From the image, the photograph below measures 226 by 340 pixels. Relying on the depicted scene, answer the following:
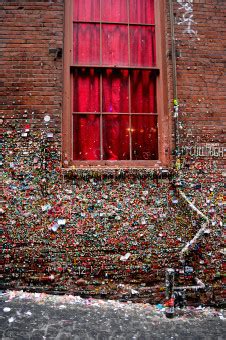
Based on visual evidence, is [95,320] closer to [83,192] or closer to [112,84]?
[83,192]

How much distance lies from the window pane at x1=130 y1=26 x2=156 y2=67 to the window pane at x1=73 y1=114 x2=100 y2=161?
1.04 meters

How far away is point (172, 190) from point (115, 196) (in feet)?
2.52

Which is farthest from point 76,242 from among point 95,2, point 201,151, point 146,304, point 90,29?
A: point 95,2

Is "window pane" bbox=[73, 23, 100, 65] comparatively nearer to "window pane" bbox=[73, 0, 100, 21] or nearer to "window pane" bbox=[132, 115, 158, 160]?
"window pane" bbox=[73, 0, 100, 21]

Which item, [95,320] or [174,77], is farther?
[174,77]

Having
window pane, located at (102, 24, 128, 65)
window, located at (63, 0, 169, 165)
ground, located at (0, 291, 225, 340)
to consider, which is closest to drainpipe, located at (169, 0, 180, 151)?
window, located at (63, 0, 169, 165)

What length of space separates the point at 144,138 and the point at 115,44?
139 cm

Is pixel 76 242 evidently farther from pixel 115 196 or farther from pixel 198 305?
pixel 198 305

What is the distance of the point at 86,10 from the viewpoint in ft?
14.4

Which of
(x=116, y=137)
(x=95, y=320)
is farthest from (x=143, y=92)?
(x=95, y=320)

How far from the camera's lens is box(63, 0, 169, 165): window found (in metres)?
4.22

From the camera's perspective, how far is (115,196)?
403 centimetres

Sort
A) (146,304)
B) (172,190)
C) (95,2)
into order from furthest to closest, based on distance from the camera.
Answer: (95,2) < (172,190) < (146,304)

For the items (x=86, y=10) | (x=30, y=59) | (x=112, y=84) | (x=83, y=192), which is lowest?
(x=83, y=192)
